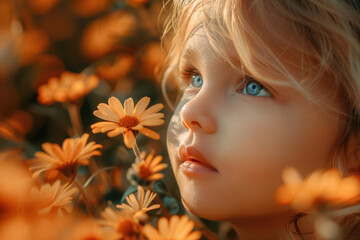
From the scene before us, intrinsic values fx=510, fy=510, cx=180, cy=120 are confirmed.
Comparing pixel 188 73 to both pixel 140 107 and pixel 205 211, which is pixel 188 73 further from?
pixel 205 211

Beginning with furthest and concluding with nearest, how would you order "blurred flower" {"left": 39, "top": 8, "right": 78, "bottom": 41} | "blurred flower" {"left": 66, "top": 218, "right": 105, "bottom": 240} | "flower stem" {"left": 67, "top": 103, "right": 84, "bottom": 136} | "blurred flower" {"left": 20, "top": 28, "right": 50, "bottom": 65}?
1. "blurred flower" {"left": 39, "top": 8, "right": 78, "bottom": 41}
2. "blurred flower" {"left": 20, "top": 28, "right": 50, "bottom": 65}
3. "flower stem" {"left": 67, "top": 103, "right": 84, "bottom": 136}
4. "blurred flower" {"left": 66, "top": 218, "right": 105, "bottom": 240}

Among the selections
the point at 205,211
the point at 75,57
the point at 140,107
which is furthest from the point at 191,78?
the point at 75,57

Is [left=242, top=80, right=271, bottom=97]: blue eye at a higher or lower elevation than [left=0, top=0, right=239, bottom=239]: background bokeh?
higher

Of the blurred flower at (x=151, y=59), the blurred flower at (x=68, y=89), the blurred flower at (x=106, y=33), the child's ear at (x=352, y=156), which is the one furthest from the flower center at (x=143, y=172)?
the blurred flower at (x=106, y=33)

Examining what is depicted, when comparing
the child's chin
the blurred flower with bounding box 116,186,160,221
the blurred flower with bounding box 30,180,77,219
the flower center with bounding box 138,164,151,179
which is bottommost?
the child's chin

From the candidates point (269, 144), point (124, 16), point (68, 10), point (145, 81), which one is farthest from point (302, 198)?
point (68, 10)

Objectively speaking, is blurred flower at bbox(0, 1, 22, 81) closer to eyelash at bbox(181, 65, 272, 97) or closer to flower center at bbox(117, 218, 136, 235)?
eyelash at bbox(181, 65, 272, 97)

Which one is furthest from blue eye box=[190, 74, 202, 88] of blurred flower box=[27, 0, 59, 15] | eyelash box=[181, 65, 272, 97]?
blurred flower box=[27, 0, 59, 15]

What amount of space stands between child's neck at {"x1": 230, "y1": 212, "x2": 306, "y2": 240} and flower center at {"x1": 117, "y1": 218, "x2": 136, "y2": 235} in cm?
22

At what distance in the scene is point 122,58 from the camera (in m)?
1.53

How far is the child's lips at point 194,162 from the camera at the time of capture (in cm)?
85

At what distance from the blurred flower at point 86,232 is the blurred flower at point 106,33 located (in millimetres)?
854

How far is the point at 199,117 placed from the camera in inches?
32.5

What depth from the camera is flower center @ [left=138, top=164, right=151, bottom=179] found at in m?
0.83
